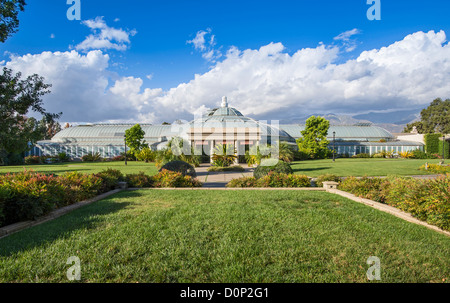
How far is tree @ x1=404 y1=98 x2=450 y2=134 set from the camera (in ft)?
183

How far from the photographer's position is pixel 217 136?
26.0m

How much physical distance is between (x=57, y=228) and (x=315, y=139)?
119 ft

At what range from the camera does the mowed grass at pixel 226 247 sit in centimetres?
295

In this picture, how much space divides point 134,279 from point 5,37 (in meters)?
8.72

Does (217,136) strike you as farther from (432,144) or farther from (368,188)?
(432,144)

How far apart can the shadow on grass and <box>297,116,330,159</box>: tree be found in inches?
1289

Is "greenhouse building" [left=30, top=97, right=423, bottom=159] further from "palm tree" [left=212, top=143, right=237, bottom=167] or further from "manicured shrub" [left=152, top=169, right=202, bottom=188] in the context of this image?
"manicured shrub" [left=152, top=169, right=202, bottom=188]

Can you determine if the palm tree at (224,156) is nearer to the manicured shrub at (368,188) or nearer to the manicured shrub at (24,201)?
the manicured shrub at (368,188)

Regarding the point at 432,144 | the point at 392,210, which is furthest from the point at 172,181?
the point at 432,144

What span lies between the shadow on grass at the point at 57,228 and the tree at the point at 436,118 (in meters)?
73.8

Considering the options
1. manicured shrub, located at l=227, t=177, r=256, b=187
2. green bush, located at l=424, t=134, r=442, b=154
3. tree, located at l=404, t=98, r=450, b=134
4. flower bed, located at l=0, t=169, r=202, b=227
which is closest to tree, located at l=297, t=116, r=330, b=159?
green bush, located at l=424, t=134, r=442, b=154
